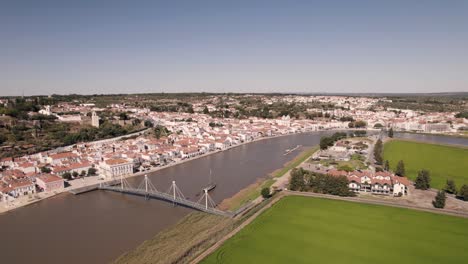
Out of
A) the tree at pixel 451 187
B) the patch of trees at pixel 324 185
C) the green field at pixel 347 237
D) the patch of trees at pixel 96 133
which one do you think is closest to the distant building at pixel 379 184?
the patch of trees at pixel 324 185

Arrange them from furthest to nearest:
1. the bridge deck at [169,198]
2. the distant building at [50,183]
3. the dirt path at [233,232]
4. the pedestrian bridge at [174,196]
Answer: the distant building at [50,183] → the pedestrian bridge at [174,196] → the bridge deck at [169,198] → the dirt path at [233,232]

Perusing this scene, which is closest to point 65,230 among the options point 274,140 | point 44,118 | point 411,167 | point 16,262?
point 16,262

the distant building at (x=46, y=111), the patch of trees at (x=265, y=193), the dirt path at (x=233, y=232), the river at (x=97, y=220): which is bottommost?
the river at (x=97, y=220)

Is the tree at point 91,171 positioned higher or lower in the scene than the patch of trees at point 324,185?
lower

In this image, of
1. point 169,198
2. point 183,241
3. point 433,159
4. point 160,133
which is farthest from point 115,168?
point 433,159

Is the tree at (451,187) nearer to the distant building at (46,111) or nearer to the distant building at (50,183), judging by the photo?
the distant building at (50,183)

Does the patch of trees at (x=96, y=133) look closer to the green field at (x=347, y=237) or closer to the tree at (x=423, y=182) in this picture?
the green field at (x=347, y=237)

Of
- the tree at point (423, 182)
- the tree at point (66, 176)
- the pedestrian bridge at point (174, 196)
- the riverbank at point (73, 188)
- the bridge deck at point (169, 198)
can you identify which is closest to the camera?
the bridge deck at point (169, 198)

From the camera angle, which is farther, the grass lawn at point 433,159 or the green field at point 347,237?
the grass lawn at point 433,159

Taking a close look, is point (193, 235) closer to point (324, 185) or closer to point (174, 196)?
point (174, 196)
